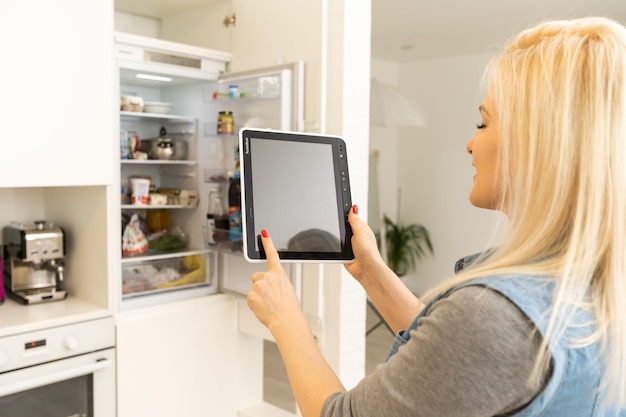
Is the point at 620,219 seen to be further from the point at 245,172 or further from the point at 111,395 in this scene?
the point at 111,395

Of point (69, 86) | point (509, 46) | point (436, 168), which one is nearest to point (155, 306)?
point (69, 86)

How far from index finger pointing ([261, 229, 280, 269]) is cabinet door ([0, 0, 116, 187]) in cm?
115

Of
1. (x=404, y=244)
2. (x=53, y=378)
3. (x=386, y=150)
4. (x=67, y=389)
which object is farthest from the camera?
(x=386, y=150)

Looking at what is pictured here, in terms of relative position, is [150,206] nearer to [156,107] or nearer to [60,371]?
[156,107]

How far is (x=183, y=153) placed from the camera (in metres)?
2.75

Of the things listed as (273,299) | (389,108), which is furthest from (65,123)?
(389,108)

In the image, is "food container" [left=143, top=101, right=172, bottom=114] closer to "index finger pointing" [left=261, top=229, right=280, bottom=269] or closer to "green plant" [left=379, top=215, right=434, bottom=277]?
"index finger pointing" [left=261, top=229, right=280, bottom=269]

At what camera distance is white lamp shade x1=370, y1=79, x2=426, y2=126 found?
4.31 m

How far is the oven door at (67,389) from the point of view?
203 cm

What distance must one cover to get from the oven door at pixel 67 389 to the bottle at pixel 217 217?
61 cm

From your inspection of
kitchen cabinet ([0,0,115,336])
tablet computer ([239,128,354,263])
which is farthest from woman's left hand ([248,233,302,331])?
kitchen cabinet ([0,0,115,336])

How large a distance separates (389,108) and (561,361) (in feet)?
12.3

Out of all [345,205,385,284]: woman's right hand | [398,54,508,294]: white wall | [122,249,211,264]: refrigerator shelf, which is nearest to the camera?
[345,205,385,284]: woman's right hand

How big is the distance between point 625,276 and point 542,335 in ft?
0.48
